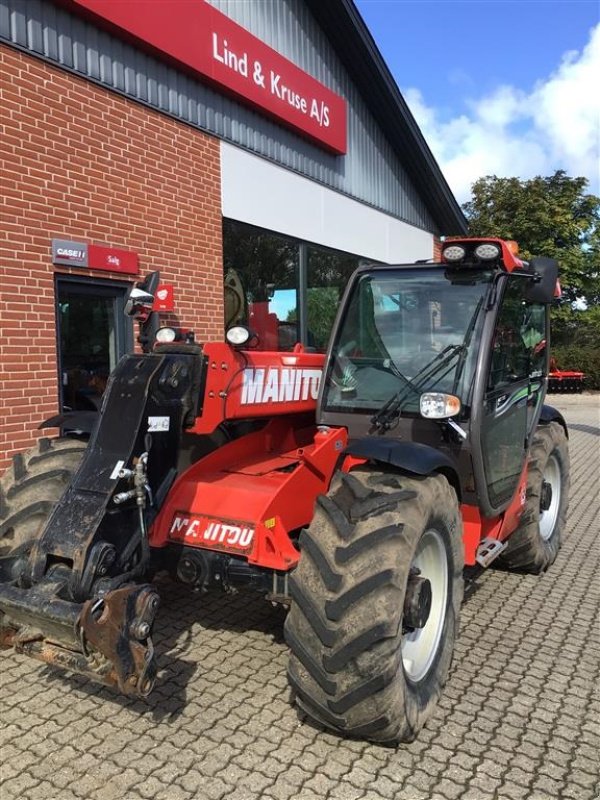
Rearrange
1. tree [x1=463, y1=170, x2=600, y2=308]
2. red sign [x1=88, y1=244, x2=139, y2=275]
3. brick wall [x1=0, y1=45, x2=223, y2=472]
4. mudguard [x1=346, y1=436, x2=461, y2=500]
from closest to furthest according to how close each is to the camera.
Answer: mudguard [x1=346, y1=436, x2=461, y2=500] < brick wall [x1=0, y1=45, x2=223, y2=472] < red sign [x1=88, y1=244, x2=139, y2=275] < tree [x1=463, y1=170, x2=600, y2=308]

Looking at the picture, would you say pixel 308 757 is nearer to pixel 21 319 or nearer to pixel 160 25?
pixel 21 319

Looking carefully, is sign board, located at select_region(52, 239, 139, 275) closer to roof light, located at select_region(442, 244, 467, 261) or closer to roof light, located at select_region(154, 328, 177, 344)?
roof light, located at select_region(154, 328, 177, 344)

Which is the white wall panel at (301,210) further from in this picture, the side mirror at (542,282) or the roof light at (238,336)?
the roof light at (238,336)

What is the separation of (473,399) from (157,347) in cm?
173

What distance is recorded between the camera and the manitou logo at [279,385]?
3.54 meters

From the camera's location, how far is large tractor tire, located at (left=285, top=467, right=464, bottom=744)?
102 inches

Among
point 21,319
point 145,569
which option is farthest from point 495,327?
point 21,319

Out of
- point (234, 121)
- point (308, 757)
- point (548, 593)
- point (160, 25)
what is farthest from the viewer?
point (234, 121)

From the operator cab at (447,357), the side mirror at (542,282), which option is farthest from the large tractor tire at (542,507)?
the side mirror at (542,282)

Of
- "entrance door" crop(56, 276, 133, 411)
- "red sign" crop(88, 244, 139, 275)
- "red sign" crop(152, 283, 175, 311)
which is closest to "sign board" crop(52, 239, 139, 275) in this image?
"red sign" crop(88, 244, 139, 275)

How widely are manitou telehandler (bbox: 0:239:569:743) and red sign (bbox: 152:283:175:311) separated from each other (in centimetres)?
359

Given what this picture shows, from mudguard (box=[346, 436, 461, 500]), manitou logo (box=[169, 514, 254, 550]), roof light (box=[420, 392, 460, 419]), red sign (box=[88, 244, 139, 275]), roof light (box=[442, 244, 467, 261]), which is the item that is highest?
red sign (box=[88, 244, 139, 275])

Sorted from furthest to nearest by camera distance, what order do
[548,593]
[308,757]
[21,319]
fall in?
[21,319], [548,593], [308,757]

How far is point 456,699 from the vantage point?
3318 millimetres
